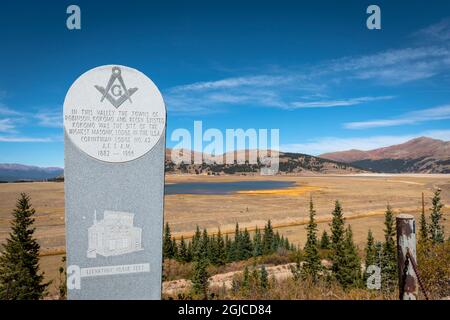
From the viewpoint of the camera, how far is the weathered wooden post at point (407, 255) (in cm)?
617

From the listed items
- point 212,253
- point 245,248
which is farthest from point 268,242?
point 212,253

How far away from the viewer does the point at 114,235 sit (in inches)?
290

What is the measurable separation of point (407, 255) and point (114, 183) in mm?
5846

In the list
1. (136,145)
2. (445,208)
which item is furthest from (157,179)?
(445,208)

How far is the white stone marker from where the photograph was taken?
723 centimetres

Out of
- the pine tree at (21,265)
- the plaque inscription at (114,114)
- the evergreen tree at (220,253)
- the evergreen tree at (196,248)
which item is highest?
the plaque inscription at (114,114)

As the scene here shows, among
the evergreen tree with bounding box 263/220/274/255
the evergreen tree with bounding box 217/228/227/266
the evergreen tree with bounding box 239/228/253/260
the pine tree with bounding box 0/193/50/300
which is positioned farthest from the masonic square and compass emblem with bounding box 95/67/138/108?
Answer: the evergreen tree with bounding box 239/228/253/260

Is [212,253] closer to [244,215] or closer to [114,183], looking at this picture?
[244,215]

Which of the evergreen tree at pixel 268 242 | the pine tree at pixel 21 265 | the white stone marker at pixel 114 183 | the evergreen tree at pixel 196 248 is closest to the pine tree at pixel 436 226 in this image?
the evergreen tree at pixel 268 242

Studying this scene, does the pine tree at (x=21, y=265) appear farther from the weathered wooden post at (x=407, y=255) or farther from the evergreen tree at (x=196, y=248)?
the weathered wooden post at (x=407, y=255)

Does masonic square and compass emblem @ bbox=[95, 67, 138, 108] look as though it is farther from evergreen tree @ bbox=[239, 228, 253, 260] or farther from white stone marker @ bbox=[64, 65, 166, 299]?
evergreen tree @ bbox=[239, 228, 253, 260]

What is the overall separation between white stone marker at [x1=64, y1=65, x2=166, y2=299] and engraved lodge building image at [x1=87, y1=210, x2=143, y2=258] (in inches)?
0.8

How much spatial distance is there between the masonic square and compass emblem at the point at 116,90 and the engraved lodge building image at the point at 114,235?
236cm
